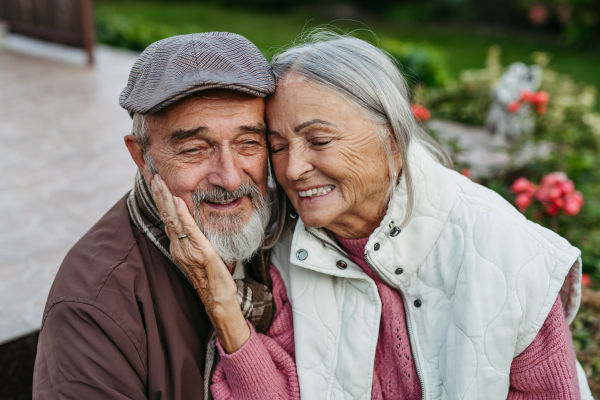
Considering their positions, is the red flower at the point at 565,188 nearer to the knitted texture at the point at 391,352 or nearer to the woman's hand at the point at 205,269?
the knitted texture at the point at 391,352

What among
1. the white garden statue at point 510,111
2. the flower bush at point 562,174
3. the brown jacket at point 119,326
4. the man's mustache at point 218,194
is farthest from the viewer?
the white garden statue at point 510,111

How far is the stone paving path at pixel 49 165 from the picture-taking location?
159 inches

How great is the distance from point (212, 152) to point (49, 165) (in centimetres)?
486

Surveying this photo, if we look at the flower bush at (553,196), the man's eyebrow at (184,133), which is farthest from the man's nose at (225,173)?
the flower bush at (553,196)

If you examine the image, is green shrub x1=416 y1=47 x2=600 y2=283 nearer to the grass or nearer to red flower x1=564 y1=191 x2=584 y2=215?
red flower x1=564 y1=191 x2=584 y2=215

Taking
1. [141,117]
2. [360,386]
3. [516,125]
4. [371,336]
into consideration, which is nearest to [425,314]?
[371,336]

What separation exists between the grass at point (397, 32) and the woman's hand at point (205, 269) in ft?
30.7

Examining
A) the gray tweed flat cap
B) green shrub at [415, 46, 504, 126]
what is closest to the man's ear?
the gray tweed flat cap

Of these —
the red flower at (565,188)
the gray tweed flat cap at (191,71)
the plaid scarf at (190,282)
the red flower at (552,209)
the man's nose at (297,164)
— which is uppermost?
the gray tweed flat cap at (191,71)

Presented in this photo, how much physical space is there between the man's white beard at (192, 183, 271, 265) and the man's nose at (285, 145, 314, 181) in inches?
7.4

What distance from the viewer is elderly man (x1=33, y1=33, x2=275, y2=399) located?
1.79 m

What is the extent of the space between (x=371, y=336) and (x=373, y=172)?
60 centimetres

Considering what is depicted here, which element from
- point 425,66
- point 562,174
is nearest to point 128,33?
point 425,66

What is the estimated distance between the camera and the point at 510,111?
6.79 m
